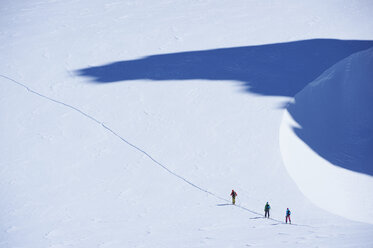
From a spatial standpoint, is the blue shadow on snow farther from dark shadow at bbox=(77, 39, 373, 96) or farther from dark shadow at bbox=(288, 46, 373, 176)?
dark shadow at bbox=(288, 46, 373, 176)

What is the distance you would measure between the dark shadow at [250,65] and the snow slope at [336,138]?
28.5 inches

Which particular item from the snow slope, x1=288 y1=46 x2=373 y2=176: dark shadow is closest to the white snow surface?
the snow slope

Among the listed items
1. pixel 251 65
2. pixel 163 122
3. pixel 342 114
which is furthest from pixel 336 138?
pixel 163 122

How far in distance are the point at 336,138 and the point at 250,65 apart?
5349 mm

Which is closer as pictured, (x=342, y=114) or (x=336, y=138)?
(x=336, y=138)

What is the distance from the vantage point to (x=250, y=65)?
21703mm

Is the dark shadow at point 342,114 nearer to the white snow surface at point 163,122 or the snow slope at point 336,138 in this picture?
the snow slope at point 336,138

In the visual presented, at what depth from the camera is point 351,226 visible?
1378 cm

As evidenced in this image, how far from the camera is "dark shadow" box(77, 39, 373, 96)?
20.5 metres

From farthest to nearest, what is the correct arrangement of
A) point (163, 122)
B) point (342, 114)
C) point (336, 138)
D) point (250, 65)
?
point (250, 65) → point (342, 114) → point (163, 122) → point (336, 138)

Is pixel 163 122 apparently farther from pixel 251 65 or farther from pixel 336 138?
pixel 336 138

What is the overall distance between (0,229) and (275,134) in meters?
9.66

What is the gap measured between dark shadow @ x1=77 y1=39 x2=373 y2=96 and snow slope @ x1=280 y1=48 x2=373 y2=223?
72cm

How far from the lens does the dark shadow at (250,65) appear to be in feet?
67.2
